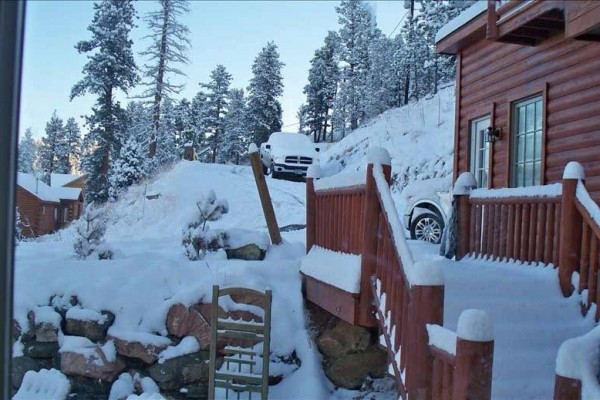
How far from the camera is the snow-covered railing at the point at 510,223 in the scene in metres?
4.43

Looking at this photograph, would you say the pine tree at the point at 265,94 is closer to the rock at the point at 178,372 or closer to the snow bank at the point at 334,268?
the snow bank at the point at 334,268

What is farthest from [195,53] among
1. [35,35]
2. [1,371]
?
[1,371]

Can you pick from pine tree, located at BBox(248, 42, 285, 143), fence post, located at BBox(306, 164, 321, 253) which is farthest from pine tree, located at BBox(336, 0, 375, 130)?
fence post, located at BBox(306, 164, 321, 253)

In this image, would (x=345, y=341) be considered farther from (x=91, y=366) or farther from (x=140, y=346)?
(x=91, y=366)

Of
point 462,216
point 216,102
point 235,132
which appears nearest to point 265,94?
point 216,102

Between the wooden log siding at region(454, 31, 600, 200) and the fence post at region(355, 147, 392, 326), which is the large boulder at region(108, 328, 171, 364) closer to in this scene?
the fence post at region(355, 147, 392, 326)

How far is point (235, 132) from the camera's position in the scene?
5500mm

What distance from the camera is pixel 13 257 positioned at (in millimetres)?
1615

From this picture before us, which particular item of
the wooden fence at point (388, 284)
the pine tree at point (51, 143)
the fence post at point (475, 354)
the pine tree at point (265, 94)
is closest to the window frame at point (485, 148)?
the wooden fence at point (388, 284)

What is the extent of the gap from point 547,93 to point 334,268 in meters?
2.81

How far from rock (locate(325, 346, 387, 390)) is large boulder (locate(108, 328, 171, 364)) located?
5.17 ft

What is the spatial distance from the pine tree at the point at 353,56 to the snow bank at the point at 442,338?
4.85 ft

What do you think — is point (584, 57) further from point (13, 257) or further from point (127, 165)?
point (13, 257)

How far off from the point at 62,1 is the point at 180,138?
2.84 m
